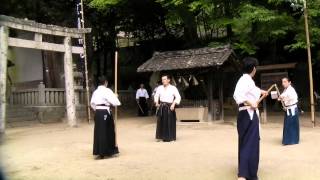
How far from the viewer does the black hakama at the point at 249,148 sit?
732cm

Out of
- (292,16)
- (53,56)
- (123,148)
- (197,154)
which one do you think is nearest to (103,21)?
(53,56)

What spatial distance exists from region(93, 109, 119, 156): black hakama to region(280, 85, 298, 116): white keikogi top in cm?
394

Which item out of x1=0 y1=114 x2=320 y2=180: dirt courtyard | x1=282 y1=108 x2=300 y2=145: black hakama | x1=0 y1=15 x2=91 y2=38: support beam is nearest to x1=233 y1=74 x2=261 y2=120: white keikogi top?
x1=0 y1=114 x2=320 y2=180: dirt courtyard

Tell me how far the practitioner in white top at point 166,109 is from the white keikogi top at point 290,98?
2756 millimetres

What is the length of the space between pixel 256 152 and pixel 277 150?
3.56m

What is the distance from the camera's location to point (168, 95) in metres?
12.9

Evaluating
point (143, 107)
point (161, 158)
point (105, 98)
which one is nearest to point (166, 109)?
point (105, 98)

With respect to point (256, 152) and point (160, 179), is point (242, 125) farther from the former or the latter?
point (160, 179)

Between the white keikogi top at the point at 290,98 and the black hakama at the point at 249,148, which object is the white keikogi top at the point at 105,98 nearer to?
the black hakama at the point at 249,148

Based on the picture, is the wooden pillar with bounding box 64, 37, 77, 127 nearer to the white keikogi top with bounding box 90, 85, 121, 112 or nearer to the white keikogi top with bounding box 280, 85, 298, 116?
the white keikogi top with bounding box 90, 85, 121, 112

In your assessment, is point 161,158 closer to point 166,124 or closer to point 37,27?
point 166,124

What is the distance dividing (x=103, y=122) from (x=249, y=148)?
388 cm

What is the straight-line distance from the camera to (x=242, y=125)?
7.40m

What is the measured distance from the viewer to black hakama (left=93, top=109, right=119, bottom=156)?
10281 millimetres
